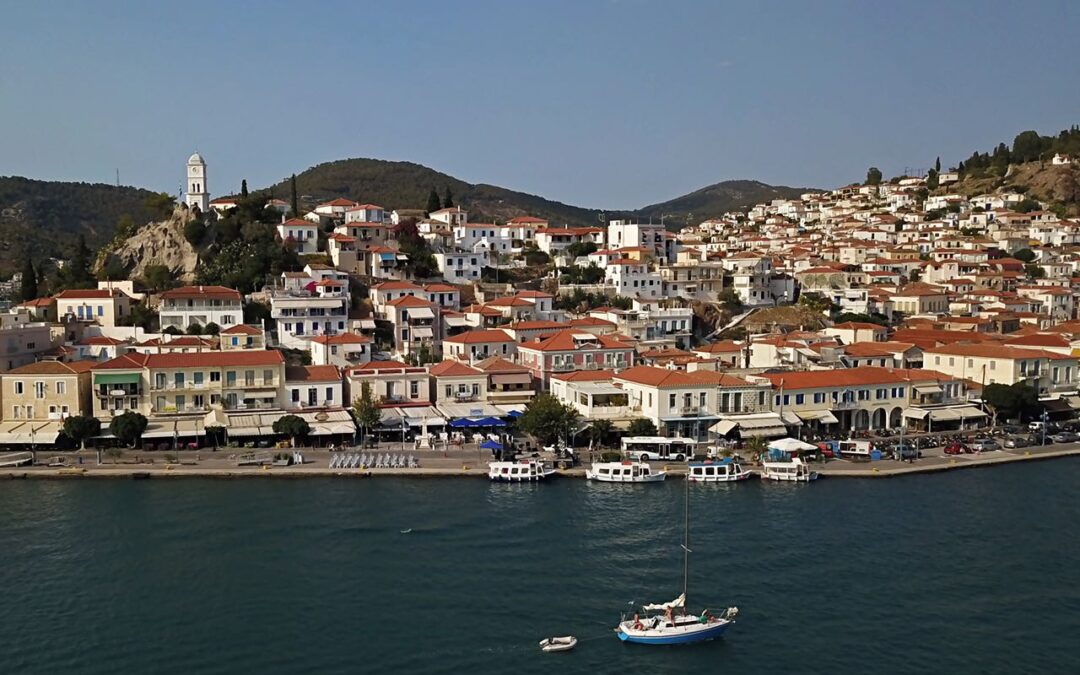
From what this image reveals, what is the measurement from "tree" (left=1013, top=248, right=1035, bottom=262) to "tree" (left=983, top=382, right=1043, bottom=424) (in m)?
41.1

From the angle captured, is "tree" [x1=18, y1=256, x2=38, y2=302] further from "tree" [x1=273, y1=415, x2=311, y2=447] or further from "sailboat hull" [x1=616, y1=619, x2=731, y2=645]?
"sailboat hull" [x1=616, y1=619, x2=731, y2=645]

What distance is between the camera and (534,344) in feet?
130

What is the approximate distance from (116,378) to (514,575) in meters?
19.1

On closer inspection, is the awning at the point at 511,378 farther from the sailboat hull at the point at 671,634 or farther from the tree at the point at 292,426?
the sailboat hull at the point at 671,634

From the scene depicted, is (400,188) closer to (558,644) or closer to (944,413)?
(944,413)

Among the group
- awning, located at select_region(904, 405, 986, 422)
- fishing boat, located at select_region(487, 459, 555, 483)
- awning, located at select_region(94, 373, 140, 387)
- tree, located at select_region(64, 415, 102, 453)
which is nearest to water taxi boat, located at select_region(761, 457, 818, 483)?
fishing boat, located at select_region(487, 459, 555, 483)

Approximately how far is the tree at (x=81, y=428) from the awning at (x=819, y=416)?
25062 millimetres

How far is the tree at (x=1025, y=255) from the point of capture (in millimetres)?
73500

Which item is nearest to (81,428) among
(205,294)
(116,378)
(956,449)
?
(116,378)

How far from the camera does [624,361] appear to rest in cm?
3941

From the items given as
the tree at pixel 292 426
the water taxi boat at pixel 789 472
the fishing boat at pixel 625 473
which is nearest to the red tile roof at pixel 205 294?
the tree at pixel 292 426

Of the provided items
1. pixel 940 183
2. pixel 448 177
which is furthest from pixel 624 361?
pixel 448 177

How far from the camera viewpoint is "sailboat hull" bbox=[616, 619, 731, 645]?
17297 millimetres

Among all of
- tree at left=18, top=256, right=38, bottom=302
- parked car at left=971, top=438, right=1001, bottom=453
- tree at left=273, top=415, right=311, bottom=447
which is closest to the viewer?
tree at left=273, top=415, right=311, bottom=447
